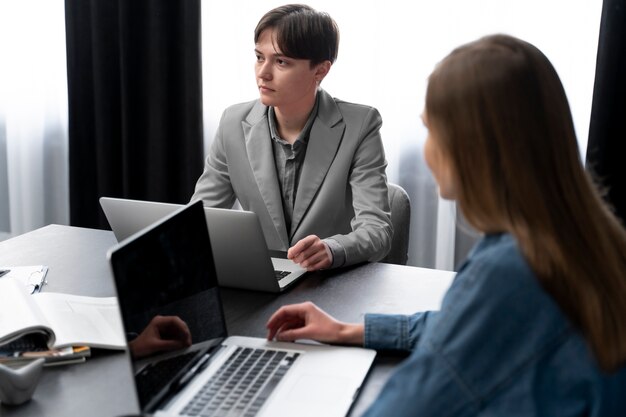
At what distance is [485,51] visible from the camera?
936 millimetres

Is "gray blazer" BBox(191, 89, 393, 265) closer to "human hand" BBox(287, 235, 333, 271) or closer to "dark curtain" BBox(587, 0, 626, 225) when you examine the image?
"human hand" BBox(287, 235, 333, 271)

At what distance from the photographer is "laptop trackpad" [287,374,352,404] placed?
109cm

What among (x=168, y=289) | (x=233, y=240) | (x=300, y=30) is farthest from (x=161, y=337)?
(x=300, y=30)

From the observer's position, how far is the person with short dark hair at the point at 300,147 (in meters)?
2.03

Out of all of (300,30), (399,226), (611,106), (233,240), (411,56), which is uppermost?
(300,30)

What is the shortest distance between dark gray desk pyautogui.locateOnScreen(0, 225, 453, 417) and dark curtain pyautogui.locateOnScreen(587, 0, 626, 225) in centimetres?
129

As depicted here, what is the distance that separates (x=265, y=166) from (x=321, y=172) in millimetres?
155

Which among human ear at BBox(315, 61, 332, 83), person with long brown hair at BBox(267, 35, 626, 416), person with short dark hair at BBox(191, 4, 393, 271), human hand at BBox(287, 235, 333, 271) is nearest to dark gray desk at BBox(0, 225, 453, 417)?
human hand at BBox(287, 235, 333, 271)

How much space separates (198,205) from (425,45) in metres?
1.89

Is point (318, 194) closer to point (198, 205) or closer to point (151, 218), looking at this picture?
point (151, 218)

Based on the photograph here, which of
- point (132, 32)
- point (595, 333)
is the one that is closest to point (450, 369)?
point (595, 333)

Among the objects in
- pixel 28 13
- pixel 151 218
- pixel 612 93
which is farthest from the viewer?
pixel 28 13

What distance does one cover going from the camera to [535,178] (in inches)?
35.7

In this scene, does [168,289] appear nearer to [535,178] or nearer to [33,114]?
[535,178]
